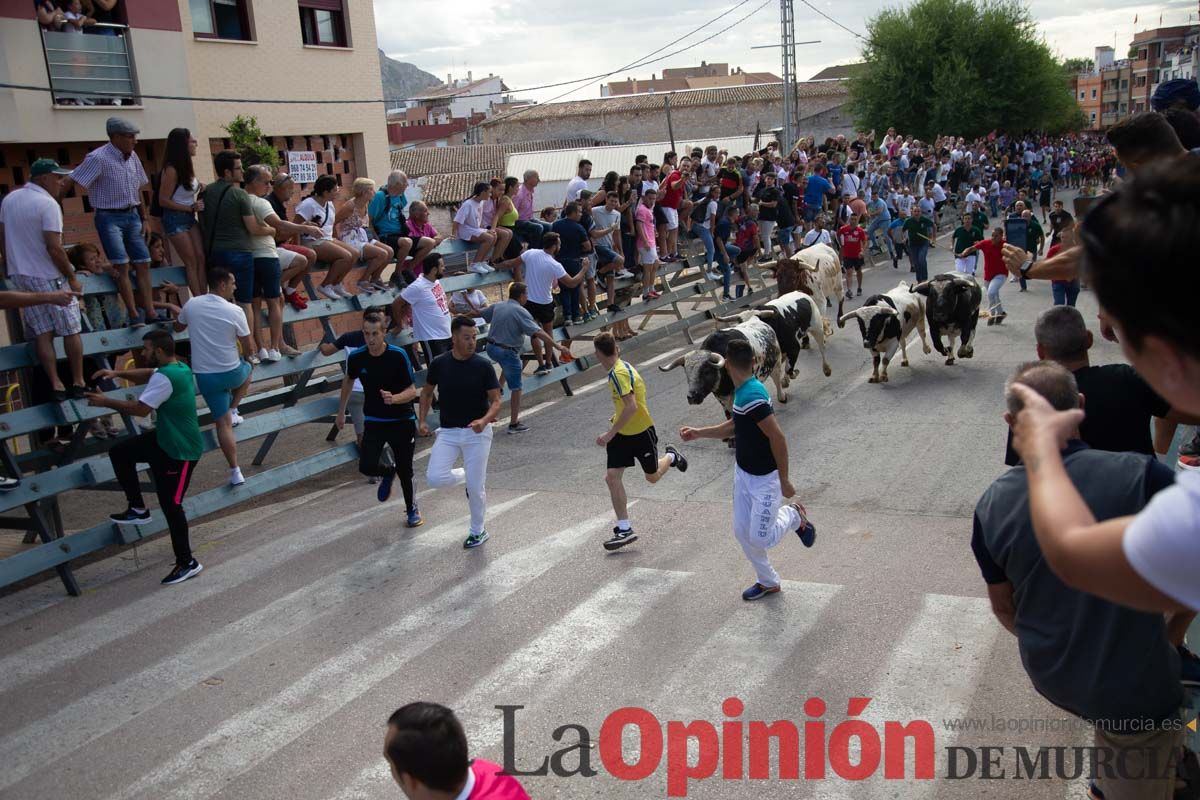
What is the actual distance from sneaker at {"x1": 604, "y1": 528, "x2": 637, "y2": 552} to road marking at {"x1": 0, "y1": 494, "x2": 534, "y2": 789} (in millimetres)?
1538

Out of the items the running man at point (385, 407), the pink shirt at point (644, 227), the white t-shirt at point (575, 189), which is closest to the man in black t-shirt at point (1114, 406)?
the running man at point (385, 407)

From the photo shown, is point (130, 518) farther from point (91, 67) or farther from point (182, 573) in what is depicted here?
point (91, 67)

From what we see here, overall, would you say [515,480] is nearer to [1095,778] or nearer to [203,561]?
[203,561]

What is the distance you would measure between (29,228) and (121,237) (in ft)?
3.98

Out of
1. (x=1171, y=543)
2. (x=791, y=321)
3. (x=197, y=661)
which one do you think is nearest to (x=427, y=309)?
(x=791, y=321)

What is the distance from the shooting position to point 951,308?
50.5ft

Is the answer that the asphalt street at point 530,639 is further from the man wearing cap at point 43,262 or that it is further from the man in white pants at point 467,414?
the man wearing cap at point 43,262

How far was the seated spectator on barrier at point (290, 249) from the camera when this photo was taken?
1264cm

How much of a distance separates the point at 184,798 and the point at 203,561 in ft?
14.2

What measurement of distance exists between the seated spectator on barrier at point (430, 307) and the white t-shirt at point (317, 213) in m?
1.38

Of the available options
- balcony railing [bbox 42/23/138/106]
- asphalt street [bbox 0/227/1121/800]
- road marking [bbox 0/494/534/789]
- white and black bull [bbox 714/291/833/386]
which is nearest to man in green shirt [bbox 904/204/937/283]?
white and black bull [bbox 714/291/833/386]

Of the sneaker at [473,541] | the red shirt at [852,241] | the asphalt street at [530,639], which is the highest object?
the red shirt at [852,241]

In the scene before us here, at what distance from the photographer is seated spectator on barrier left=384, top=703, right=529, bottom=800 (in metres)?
3.36

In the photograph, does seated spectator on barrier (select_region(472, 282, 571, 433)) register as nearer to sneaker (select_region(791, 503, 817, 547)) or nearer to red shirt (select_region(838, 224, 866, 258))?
sneaker (select_region(791, 503, 817, 547))
